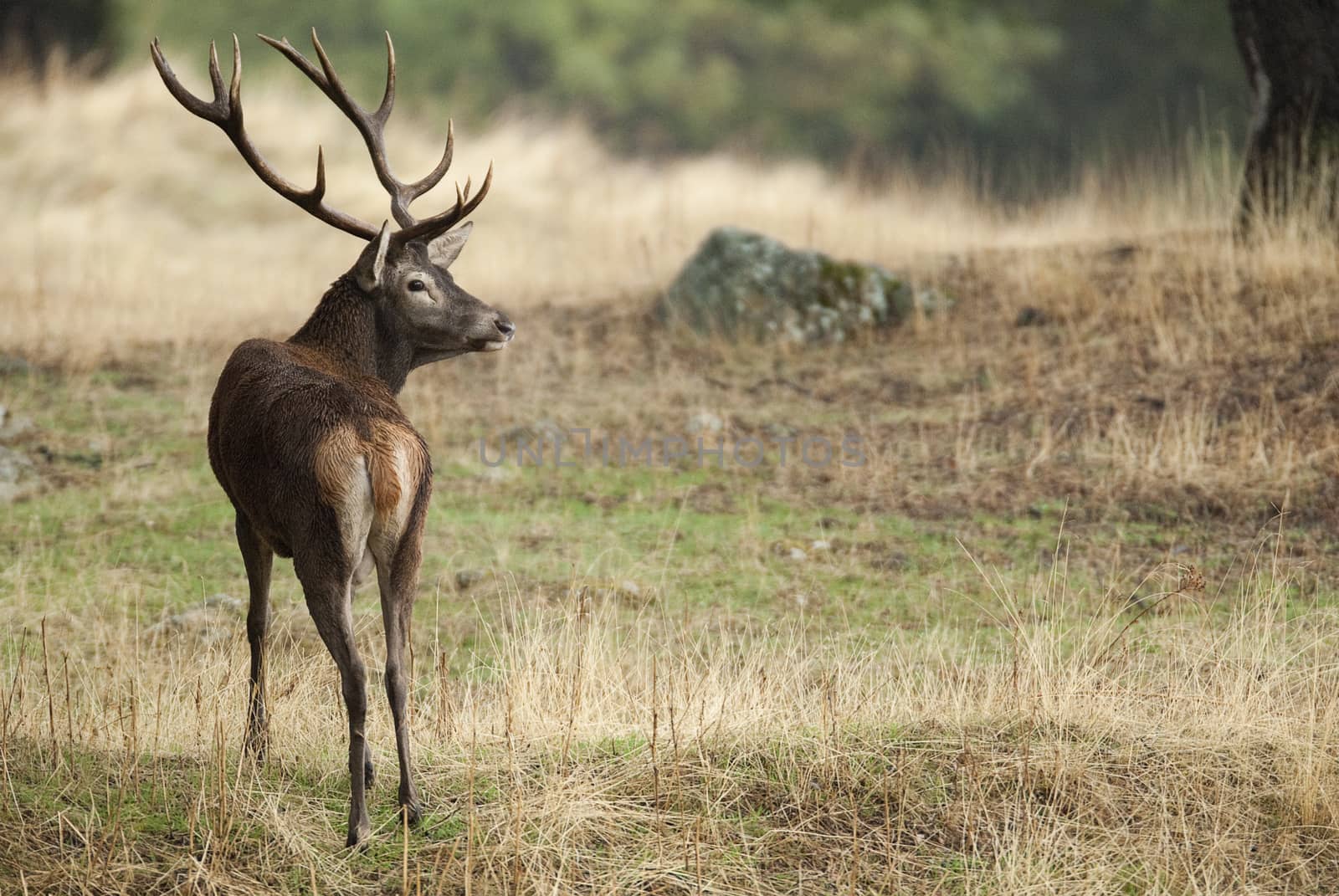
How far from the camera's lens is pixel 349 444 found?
4.24 m

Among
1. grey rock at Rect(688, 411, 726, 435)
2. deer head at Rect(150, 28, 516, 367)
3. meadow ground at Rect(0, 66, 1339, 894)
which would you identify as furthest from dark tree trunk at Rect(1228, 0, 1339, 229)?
deer head at Rect(150, 28, 516, 367)

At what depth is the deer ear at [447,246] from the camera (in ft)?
19.1

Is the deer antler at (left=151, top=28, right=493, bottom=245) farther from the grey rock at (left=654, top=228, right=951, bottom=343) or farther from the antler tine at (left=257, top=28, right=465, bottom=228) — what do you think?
the grey rock at (left=654, top=228, right=951, bottom=343)

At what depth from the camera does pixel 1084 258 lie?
495 inches

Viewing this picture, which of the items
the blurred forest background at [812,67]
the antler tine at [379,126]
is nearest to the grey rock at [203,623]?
the antler tine at [379,126]

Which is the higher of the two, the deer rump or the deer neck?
the deer neck

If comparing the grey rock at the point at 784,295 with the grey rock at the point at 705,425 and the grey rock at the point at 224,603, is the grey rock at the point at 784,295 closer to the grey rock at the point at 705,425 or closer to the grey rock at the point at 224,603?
the grey rock at the point at 705,425

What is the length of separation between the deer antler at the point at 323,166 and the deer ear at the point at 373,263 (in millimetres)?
145

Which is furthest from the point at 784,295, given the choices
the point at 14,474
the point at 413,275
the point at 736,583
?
the point at 413,275

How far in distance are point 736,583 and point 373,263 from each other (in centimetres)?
300

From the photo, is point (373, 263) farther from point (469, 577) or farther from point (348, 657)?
point (469, 577)

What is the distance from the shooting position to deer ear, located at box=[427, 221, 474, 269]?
581 centimetres

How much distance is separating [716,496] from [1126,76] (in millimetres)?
27283

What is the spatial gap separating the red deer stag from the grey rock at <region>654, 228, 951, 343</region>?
6.49 metres
